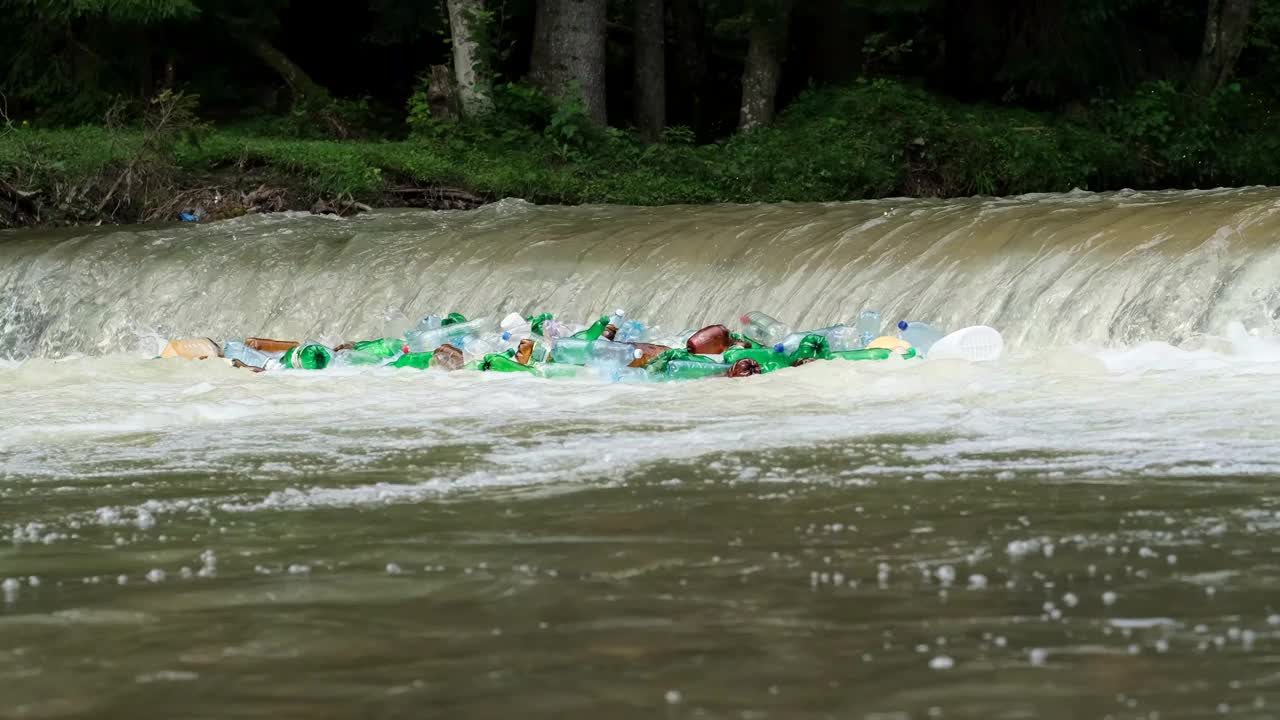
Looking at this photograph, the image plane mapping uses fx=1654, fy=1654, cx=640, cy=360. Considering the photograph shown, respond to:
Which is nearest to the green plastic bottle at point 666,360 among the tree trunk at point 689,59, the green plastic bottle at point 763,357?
the green plastic bottle at point 763,357

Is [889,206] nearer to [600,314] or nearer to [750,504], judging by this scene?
[600,314]

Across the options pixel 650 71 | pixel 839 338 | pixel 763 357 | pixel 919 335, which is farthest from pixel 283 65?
pixel 763 357

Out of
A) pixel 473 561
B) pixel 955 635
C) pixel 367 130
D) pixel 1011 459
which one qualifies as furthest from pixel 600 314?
pixel 367 130

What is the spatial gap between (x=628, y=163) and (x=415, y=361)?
31.6 feet

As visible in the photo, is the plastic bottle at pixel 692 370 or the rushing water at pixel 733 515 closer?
the rushing water at pixel 733 515

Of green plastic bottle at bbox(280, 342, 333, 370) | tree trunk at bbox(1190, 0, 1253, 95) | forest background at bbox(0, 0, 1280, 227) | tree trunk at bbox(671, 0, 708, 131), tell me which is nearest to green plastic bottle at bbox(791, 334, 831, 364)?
green plastic bottle at bbox(280, 342, 333, 370)

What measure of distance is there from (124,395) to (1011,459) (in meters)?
5.34

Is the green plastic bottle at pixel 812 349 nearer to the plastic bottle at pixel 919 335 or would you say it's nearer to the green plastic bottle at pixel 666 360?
the green plastic bottle at pixel 666 360

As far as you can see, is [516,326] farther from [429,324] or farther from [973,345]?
[973,345]

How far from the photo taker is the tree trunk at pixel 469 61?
1995cm

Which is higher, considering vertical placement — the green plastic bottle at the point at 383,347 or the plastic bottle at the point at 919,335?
the plastic bottle at the point at 919,335

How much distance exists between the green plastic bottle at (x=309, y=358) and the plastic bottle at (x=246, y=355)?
307mm

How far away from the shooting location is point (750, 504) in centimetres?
499

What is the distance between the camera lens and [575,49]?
2034cm
